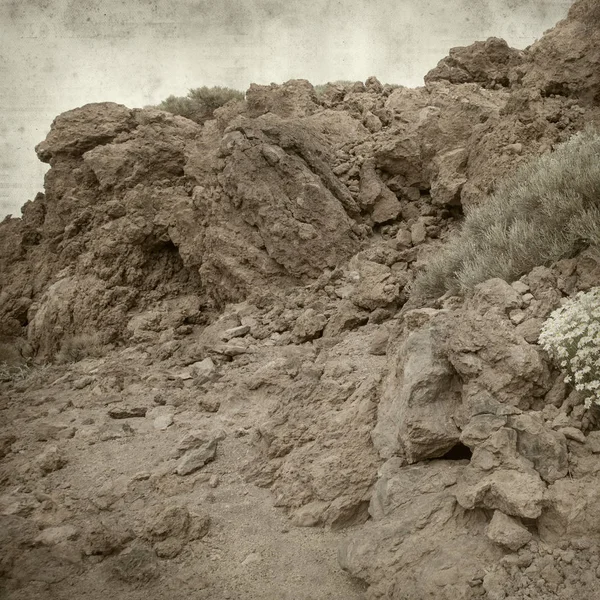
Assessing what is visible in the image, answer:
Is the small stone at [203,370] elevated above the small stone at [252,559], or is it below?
above

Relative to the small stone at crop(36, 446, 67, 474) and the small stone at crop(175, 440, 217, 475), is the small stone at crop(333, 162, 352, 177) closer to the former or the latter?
the small stone at crop(175, 440, 217, 475)

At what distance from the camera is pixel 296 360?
6.73m

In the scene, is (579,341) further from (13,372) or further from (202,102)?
(202,102)

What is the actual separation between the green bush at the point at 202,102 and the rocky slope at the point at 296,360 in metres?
2.12

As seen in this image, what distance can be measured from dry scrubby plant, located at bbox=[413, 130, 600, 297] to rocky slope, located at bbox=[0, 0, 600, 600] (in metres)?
0.25

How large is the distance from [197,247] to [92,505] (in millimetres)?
5058

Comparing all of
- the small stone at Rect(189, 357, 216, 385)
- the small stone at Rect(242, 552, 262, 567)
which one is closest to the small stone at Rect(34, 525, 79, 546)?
the small stone at Rect(242, 552, 262, 567)

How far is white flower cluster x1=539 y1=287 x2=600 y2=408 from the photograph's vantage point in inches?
142

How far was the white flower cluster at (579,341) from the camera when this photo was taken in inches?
142

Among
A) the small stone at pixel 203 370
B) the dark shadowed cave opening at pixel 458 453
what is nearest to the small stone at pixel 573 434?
the dark shadowed cave opening at pixel 458 453

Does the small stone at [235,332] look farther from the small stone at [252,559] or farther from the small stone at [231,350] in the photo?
the small stone at [252,559]

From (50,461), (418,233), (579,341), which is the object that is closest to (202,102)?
(418,233)

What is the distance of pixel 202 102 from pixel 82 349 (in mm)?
6921

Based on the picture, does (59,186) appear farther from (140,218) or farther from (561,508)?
(561,508)
